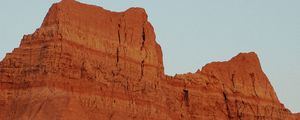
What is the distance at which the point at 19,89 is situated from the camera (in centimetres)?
Answer: 9900

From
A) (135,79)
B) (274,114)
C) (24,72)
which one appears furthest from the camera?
(274,114)

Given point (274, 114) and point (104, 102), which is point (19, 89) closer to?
point (104, 102)

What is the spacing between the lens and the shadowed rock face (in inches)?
3809

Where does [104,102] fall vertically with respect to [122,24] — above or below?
below

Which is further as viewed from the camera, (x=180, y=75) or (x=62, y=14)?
(x=180, y=75)

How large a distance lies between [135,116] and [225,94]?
24.5 meters

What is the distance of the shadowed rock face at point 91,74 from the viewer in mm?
96750

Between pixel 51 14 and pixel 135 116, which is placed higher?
pixel 51 14

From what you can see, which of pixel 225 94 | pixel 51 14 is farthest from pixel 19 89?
pixel 225 94

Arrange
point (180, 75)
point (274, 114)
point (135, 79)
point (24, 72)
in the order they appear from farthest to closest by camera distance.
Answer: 1. point (274, 114)
2. point (180, 75)
3. point (135, 79)
4. point (24, 72)

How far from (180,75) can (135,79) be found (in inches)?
593

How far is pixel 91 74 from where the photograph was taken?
10012 centimetres

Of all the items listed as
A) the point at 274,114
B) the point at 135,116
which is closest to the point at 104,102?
the point at 135,116

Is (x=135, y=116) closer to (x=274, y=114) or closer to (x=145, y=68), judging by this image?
(x=145, y=68)
